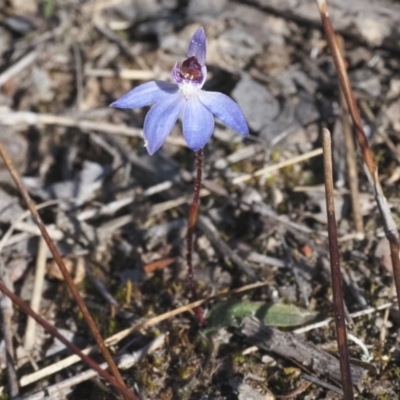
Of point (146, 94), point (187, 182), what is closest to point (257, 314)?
point (187, 182)

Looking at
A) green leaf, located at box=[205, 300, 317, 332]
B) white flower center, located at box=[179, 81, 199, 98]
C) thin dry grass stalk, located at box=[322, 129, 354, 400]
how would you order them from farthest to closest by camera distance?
green leaf, located at box=[205, 300, 317, 332] → white flower center, located at box=[179, 81, 199, 98] → thin dry grass stalk, located at box=[322, 129, 354, 400]

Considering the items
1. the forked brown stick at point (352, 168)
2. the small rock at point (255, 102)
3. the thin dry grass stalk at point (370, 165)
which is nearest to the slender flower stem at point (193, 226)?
the thin dry grass stalk at point (370, 165)

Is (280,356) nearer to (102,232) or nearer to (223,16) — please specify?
(102,232)

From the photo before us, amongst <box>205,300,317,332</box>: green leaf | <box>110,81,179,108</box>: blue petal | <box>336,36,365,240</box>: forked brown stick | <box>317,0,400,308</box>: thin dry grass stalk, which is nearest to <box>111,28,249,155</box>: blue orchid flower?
<box>110,81,179,108</box>: blue petal

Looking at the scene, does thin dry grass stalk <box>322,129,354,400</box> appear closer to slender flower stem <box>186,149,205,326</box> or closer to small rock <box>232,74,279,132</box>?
slender flower stem <box>186,149,205,326</box>

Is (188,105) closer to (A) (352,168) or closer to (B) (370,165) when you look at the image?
(B) (370,165)

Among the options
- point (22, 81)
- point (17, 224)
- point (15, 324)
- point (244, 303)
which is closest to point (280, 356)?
point (244, 303)
